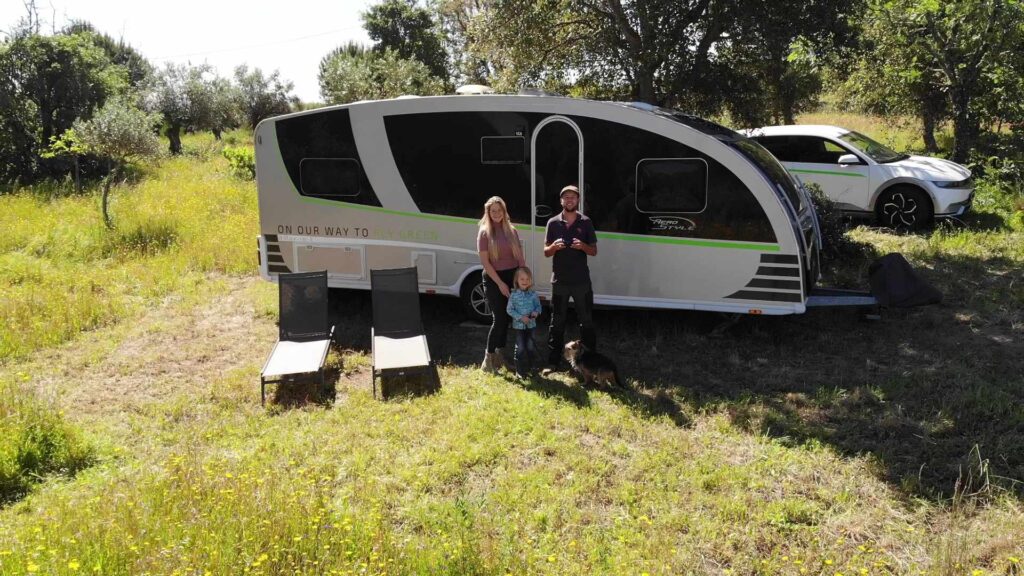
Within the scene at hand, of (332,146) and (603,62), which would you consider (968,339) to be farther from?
(332,146)

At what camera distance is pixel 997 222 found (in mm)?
11914

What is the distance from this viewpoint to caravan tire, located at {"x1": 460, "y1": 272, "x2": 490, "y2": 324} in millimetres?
8117

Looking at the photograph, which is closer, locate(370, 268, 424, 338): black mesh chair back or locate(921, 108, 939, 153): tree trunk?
locate(370, 268, 424, 338): black mesh chair back

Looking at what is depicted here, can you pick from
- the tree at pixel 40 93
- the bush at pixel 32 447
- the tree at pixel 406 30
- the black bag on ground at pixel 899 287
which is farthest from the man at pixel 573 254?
the tree at pixel 406 30

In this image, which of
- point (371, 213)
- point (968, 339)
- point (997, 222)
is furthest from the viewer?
point (997, 222)

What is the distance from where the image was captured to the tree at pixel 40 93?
20.1 m

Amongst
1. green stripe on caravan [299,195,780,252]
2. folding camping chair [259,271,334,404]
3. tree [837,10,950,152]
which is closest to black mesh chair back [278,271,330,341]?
folding camping chair [259,271,334,404]

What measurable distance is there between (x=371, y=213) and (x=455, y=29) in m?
32.8

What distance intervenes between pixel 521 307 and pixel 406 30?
119 feet

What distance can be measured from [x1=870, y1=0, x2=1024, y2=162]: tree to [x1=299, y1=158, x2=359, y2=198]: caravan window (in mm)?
8454

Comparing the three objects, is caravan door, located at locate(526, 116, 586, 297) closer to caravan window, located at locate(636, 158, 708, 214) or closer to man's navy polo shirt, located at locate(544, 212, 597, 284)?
caravan window, located at locate(636, 158, 708, 214)

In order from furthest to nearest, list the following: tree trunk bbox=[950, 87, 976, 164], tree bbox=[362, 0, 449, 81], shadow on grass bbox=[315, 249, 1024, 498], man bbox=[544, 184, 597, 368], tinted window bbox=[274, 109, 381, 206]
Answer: tree bbox=[362, 0, 449, 81]
tree trunk bbox=[950, 87, 976, 164]
tinted window bbox=[274, 109, 381, 206]
man bbox=[544, 184, 597, 368]
shadow on grass bbox=[315, 249, 1024, 498]

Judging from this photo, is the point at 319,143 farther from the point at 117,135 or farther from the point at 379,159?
the point at 117,135

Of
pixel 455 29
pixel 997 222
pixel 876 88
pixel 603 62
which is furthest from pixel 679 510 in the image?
pixel 455 29
